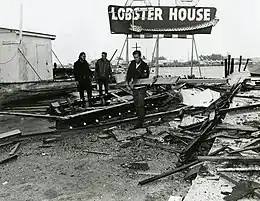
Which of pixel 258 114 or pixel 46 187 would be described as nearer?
pixel 46 187

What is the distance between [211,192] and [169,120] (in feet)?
22.3

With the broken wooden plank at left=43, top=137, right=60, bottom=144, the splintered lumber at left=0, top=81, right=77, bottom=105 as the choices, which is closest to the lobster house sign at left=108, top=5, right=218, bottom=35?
the splintered lumber at left=0, top=81, right=77, bottom=105

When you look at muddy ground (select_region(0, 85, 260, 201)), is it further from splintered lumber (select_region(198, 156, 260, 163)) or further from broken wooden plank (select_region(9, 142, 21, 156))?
splintered lumber (select_region(198, 156, 260, 163))

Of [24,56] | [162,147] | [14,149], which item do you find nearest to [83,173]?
[162,147]

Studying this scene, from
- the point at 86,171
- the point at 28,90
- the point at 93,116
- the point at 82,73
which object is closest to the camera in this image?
the point at 86,171

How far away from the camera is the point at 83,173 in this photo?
727cm

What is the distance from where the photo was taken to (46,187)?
258 inches

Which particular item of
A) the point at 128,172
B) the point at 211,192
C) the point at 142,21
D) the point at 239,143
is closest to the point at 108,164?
the point at 128,172

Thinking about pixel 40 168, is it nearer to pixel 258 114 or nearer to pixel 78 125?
pixel 78 125

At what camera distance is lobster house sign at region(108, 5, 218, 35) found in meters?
22.2

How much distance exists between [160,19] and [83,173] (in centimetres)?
1673

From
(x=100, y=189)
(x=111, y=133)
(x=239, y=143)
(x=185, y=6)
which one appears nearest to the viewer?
(x=100, y=189)

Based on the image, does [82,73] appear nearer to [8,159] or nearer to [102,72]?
[102,72]

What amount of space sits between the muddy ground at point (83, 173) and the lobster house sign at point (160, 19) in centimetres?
1322
